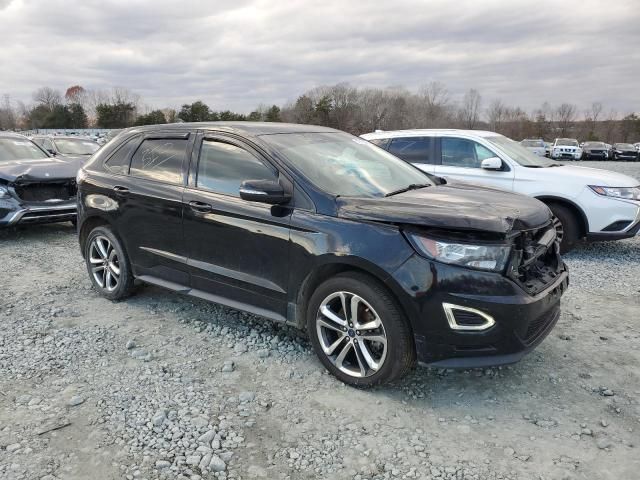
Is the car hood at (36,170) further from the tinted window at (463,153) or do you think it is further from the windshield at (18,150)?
the tinted window at (463,153)

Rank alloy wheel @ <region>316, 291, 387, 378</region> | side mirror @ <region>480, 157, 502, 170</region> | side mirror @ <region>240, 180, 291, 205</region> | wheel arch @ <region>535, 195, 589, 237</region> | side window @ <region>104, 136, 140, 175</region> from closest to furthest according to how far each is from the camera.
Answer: alloy wheel @ <region>316, 291, 387, 378</region> → side mirror @ <region>240, 180, 291, 205</region> → side window @ <region>104, 136, 140, 175</region> → wheel arch @ <region>535, 195, 589, 237</region> → side mirror @ <region>480, 157, 502, 170</region>

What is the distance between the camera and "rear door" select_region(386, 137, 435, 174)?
25.3ft

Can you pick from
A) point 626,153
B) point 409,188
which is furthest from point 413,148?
point 626,153

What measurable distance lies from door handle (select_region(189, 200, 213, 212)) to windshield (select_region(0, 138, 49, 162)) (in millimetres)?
6253

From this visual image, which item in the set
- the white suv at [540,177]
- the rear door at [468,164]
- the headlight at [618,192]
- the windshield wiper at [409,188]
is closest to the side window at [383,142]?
the white suv at [540,177]

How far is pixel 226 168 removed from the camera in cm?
395

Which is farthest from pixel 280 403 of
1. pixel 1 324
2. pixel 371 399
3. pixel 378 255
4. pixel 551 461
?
pixel 1 324

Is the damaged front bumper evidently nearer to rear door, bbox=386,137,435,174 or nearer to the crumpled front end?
the crumpled front end

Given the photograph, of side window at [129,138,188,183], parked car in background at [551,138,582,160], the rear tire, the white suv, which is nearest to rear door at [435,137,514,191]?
the white suv

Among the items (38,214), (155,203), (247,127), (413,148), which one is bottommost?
(38,214)

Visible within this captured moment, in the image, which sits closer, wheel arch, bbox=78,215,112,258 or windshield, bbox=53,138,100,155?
wheel arch, bbox=78,215,112,258

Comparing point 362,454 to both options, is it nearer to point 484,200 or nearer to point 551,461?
point 551,461

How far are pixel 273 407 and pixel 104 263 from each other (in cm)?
275

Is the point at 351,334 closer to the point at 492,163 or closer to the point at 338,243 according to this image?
the point at 338,243
